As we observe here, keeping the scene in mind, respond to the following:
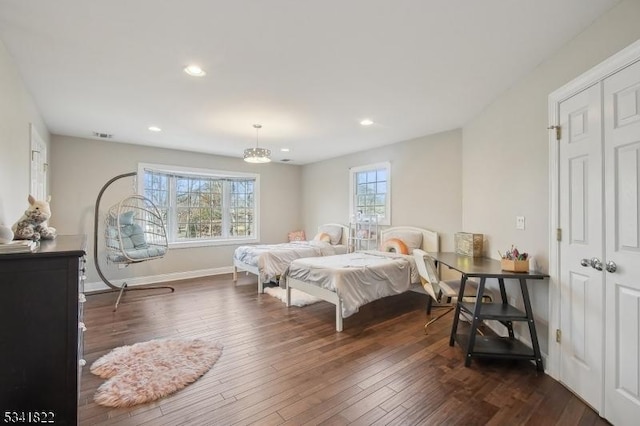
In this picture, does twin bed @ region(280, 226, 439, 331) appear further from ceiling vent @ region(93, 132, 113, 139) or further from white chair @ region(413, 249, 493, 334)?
ceiling vent @ region(93, 132, 113, 139)

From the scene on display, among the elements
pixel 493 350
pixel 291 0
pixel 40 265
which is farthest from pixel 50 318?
pixel 493 350

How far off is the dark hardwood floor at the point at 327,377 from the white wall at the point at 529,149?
691 millimetres

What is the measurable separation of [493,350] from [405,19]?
261 cm

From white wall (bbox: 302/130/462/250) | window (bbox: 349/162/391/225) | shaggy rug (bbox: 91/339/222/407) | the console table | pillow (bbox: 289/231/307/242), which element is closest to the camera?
shaggy rug (bbox: 91/339/222/407)

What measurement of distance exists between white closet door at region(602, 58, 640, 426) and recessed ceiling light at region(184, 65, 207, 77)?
290 cm

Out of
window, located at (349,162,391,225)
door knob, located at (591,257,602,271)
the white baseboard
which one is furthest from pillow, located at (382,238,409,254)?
the white baseboard

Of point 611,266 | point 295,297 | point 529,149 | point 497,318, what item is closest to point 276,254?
point 295,297

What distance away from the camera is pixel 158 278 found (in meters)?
5.39

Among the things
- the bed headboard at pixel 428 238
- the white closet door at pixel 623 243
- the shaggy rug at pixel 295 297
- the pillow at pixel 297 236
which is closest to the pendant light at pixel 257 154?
the shaggy rug at pixel 295 297

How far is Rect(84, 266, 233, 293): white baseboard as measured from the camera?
190 inches

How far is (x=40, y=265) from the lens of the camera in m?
1.44

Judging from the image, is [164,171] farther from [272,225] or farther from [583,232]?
[583,232]

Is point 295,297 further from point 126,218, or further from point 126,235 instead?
point 126,218

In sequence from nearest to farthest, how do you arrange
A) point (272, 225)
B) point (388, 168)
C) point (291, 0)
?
point (291, 0)
point (388, 168)
point (272, 225)
